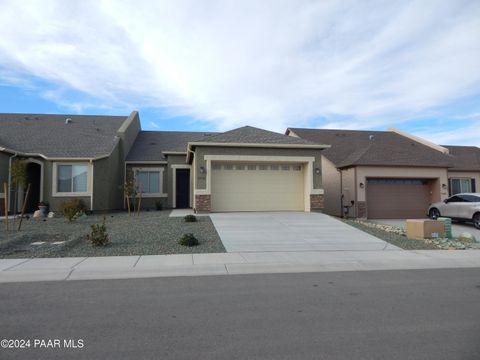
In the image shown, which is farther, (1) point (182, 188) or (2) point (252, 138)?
(1) point (182, 188)

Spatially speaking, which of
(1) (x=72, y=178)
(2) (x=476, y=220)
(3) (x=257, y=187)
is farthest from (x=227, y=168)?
(2) (x=476, y=220)

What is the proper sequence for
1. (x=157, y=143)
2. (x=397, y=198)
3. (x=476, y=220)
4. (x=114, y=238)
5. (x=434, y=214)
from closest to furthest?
(x=114, y=238), (x=476, y=220), (x=434, y=214), (x=397, y=198), (x=157, y=143)

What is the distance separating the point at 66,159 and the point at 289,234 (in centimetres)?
1252

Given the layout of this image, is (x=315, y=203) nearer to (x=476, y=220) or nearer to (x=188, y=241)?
(x=476, y=220)

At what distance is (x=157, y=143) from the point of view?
25.7 metres

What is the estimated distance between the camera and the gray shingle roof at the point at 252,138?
1789cm

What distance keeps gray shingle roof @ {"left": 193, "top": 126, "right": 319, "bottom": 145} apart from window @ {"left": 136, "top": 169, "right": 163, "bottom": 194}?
6650mm

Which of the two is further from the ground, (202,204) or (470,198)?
(470,198)

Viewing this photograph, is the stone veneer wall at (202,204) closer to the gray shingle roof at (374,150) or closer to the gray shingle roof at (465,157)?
the gray shingle roof at (374,150)

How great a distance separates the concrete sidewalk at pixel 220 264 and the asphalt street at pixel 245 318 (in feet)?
1.97

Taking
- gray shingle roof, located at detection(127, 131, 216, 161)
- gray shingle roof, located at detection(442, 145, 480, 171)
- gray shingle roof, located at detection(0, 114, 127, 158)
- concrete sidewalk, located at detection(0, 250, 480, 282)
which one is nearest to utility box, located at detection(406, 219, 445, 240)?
concrete sidewalk, located at detection(0, 250, 480, 282)

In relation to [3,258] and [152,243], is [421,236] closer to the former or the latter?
[152,243]

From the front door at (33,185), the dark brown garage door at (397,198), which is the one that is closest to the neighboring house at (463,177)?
the dark brown garage door at (397,198)

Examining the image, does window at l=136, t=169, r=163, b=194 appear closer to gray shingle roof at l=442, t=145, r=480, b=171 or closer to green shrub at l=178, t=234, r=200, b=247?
green shrub at l=178, t=234, r=200, b=247
